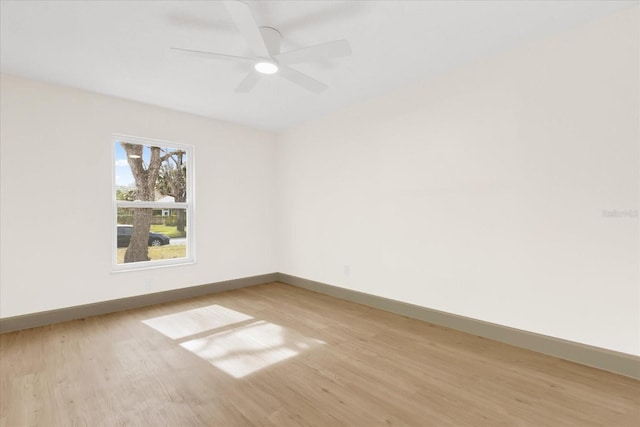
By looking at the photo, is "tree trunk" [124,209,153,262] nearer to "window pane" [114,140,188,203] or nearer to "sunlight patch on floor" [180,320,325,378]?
"window pane" [114,140,188,203]

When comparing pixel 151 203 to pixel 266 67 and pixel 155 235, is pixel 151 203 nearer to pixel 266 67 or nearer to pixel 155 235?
pixel 155 235

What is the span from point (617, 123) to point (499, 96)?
873 mm

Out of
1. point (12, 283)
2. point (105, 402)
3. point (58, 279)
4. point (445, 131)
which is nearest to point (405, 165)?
point (445, 131)

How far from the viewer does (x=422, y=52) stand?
270cm

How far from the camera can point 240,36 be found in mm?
2424

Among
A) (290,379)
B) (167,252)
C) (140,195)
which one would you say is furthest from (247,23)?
(167,252)

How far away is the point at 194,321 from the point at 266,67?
2.71 metres

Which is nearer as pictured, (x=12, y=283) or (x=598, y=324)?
(x=598, y=324)

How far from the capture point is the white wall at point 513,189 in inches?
85.8

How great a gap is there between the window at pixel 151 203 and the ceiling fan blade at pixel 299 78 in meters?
2.42

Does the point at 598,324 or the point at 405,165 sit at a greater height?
the point at 405,165

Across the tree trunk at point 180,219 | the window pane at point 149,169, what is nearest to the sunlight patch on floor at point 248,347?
the tree trunk at point 180,219

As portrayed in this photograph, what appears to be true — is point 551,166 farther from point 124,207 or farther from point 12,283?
point 12,283

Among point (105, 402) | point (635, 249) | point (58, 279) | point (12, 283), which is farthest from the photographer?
point (58, 279)
